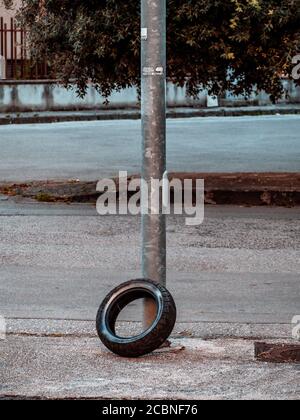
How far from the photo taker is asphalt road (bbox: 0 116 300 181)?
60.3 feet

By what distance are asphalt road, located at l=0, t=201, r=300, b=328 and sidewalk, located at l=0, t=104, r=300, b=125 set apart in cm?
1523

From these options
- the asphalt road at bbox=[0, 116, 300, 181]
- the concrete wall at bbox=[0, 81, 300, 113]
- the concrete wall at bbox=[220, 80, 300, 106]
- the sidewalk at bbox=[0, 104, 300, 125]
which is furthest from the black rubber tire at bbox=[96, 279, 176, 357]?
the concrete wall at bbox=[220, 80, 300, 106]

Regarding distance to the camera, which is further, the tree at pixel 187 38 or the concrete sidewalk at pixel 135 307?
the tree at pixel 187 38

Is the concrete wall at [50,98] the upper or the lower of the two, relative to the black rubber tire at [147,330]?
upper

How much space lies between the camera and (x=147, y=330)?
7.49 metres

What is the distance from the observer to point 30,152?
69.4 feet

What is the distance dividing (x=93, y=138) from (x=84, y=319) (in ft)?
50.5

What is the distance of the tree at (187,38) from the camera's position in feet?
46.7

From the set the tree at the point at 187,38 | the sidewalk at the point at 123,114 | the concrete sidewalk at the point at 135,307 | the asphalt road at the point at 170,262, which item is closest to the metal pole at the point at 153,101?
the concrete sidewalk at the point at 135,307

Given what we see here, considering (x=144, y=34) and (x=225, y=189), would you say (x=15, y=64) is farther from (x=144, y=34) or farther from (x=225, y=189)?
(x=144, y=34)

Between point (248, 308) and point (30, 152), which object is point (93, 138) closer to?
point (30, 152)

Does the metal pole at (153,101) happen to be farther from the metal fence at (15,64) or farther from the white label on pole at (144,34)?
the metal fence at (15,64)

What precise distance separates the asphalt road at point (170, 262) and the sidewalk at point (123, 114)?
15234 mm
